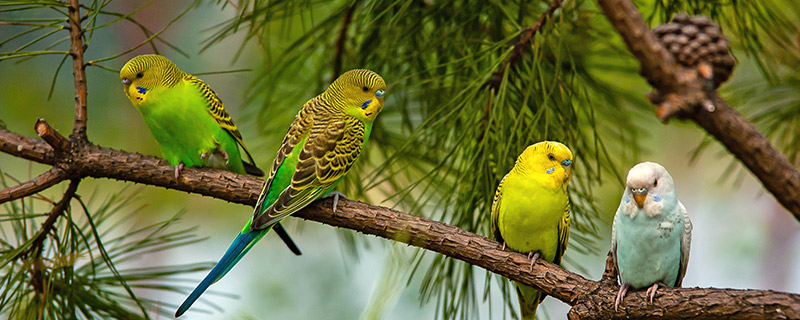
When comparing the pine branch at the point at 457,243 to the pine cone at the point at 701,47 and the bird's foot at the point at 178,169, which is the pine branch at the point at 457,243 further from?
the pine cone at the point at 701,47

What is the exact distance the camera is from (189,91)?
1348 millimetres

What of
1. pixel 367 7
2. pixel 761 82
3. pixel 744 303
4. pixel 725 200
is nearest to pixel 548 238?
pixel 744 303

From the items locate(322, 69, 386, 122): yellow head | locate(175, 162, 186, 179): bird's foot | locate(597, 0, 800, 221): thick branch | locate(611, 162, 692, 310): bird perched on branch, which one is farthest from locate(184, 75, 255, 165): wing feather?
locate(597, 0, 800, 221): thick branch

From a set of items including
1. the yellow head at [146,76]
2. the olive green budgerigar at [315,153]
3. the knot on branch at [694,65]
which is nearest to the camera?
the knot on branch at [694,65]

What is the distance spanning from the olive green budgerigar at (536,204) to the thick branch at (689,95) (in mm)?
463

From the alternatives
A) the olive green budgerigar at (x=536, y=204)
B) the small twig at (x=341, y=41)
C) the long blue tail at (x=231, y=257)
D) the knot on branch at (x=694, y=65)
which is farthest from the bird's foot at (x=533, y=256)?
the small twig at (x=341, y=41)

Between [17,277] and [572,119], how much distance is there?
45.3 inches

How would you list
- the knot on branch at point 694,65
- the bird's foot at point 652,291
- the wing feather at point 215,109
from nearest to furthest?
1. the knot on branch at point 694,65
2. the bird's foot at point 652,291
3. the wing feather at point 215,109

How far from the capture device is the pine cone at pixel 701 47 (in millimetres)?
677

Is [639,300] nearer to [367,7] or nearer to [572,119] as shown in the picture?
[572,119]

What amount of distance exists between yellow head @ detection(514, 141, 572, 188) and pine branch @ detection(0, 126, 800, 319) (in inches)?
5.5

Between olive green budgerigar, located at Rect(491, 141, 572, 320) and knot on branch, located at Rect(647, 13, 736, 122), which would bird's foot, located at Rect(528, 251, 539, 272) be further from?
knot on branch, located at Rect(647, 13, 736, 122)

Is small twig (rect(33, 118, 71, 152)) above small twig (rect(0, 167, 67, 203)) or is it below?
above

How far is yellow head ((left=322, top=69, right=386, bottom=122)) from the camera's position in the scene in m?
1.23
